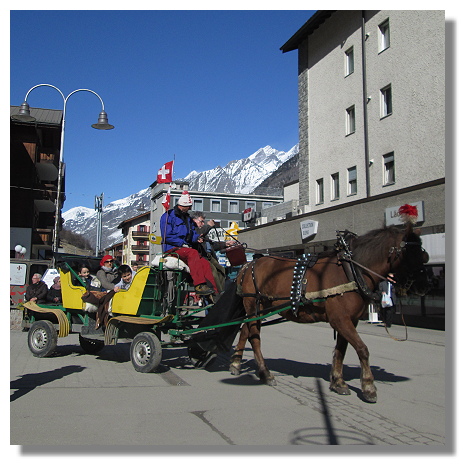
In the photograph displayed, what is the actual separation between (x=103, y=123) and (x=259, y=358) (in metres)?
14.6

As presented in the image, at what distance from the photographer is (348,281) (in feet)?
20.7

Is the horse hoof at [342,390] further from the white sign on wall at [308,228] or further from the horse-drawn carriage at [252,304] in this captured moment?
the white sign on wall at [308,228]

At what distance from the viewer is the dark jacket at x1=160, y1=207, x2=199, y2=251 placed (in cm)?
842

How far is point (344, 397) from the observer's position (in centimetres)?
634

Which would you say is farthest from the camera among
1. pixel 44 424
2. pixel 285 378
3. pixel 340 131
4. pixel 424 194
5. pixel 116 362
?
pixel 340 131

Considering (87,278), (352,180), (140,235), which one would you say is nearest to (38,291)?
(87,278)

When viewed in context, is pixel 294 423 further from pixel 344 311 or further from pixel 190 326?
pixel 190 326

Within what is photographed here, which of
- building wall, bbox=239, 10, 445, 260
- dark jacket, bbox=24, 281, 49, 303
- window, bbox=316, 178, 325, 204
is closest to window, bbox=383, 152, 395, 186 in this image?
building wall, bbox=239, 10, 445, 260

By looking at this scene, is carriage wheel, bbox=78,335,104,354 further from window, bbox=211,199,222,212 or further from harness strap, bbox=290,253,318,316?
window, bbox=211,199,222,212

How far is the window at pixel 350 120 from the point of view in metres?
23.0

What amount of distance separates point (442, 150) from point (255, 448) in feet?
50.9

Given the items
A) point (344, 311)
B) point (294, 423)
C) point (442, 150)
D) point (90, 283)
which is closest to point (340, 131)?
point (442, 150)

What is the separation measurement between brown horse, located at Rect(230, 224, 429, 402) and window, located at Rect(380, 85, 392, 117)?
1536cm

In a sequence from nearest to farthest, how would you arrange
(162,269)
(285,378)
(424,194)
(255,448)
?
1. (255,448)
2. (285,378)
3. (162,269)
4. (424,194)
